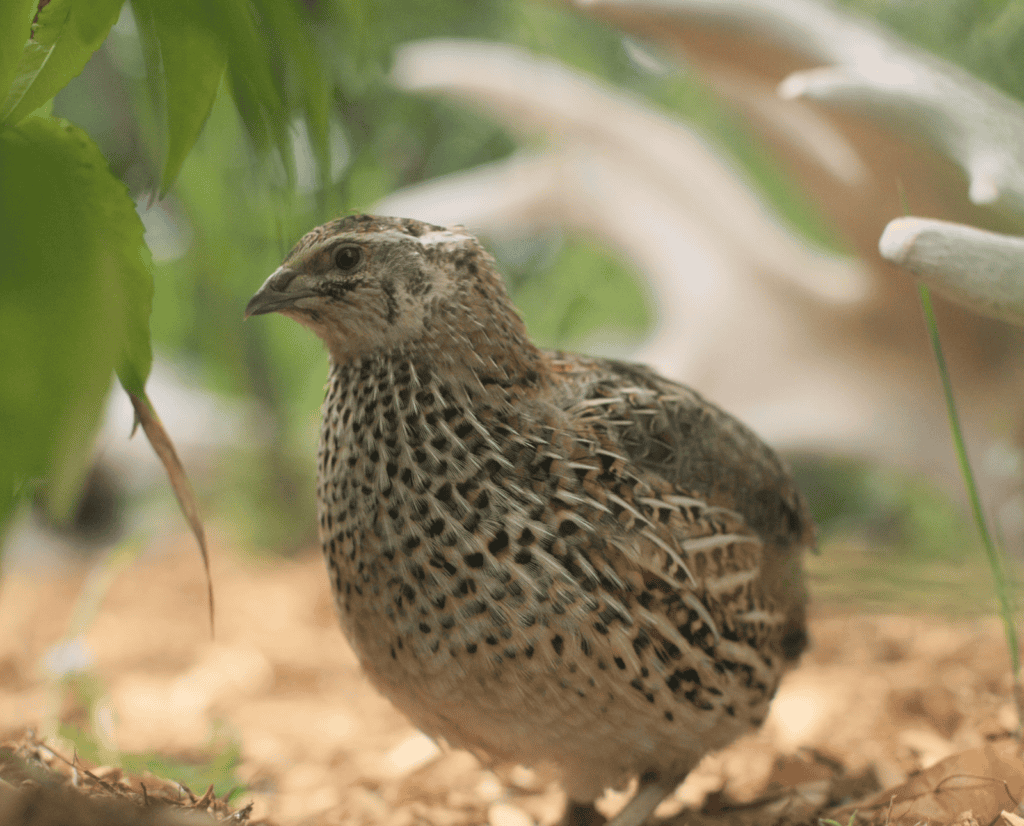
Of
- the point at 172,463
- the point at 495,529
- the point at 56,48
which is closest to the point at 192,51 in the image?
the point at 56,48

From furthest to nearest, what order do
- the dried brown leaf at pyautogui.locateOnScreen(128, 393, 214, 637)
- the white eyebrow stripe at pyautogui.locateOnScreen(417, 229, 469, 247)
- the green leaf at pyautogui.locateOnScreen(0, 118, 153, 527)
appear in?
the white eyebrow stripe at pyautogui.locateOnScreen(417, 229, 469, 247) → the dried brown leaf at pyautogui.locateOnScreen(128, 393, 214, 637) → the green leaf at pyautogui.locateOnScreen(0, 118, 153, 527)

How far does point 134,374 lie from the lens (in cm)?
120

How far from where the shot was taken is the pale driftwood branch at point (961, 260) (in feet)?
5.18

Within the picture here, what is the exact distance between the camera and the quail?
146 centimetres

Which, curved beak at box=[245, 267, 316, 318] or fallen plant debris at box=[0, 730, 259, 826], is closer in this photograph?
fallen plant debris at box=[0, 730, 259, 826]

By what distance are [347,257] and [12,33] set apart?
633 mm

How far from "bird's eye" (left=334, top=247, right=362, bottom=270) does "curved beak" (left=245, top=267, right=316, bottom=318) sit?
2.8 inches

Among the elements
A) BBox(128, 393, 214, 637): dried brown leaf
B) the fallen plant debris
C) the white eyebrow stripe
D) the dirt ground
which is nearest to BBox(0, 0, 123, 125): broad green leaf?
BBox(128, 393, 214, 637): dried brown leaf

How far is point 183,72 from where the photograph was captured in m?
1.03

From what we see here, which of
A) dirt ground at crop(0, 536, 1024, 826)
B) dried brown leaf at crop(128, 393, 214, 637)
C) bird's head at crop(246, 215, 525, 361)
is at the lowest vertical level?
dirt ground at crop(0, 536, 1024, 826)

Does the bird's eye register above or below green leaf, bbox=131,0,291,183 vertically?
below

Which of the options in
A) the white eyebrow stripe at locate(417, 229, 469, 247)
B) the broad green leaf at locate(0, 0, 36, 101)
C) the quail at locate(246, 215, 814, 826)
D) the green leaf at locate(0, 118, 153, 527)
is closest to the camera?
the green leaf at locate(0, 118, 153, 527)

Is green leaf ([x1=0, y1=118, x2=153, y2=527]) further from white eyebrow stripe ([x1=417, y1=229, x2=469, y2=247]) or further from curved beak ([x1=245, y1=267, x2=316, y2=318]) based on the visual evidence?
white eyebrow stripe ([x1=417, y1=229, x2=469, y2=247])

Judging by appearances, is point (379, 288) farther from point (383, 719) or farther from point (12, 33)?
point (383, 719)
